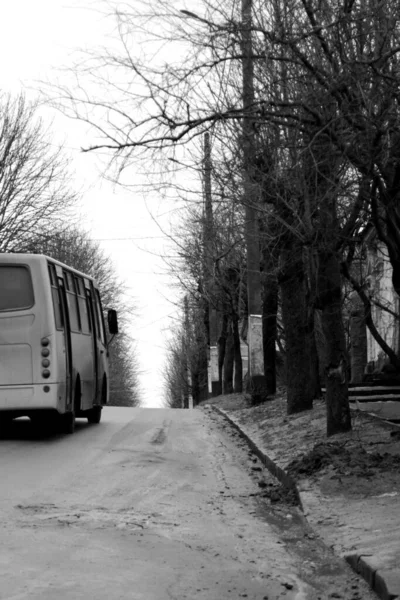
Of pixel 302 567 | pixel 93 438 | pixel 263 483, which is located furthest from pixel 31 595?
pixel 93 438

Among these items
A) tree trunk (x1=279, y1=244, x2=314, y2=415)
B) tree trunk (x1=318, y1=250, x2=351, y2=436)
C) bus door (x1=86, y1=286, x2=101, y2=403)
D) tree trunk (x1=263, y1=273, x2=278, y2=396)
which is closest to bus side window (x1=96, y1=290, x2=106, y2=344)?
bus door (x1=86, y1=286, x2=101, y2=403)

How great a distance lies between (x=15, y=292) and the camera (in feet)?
53.3

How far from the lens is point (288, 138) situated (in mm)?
11984

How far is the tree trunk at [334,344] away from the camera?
14.1 meters

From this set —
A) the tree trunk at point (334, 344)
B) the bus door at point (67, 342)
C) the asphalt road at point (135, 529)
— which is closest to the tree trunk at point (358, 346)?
the bus door at point (67, 342)

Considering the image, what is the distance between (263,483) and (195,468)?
4.85ft

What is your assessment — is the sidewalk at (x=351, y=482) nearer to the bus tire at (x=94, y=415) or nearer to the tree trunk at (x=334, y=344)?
the tree trunk at (x=334, y=344)

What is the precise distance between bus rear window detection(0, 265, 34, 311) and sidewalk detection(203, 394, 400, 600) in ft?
13.1

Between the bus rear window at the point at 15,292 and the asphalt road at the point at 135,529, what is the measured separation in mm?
2130

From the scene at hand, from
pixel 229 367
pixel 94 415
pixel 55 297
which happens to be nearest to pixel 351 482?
pixel 55 297

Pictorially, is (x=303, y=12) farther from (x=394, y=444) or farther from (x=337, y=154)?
(x=394, y=444)

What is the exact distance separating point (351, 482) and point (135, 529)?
292 cm

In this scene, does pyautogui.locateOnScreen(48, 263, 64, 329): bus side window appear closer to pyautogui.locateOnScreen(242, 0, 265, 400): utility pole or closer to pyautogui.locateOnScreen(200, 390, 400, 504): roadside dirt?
pyautogui.locateOnScreen(242, 0, 265, 400): utility pole

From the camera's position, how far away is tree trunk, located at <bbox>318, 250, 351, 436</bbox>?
554 inches
